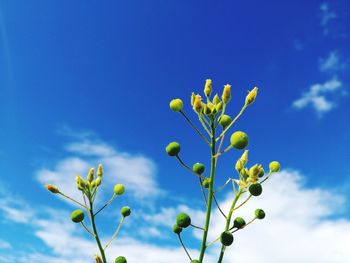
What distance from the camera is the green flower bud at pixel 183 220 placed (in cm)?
480

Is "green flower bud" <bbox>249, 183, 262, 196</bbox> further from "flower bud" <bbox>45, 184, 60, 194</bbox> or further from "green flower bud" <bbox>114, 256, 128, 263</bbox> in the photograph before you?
"flower bud" <bbox>45, 184, 60, 194</bbox>

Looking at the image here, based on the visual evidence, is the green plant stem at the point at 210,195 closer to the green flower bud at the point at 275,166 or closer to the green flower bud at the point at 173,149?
the green flower bud at the point at 173,149

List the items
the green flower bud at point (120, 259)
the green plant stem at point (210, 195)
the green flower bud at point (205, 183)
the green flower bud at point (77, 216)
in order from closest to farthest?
the green plant stem at point (210, 195) → the green flower bud at point (205, 183) → the green flower bud at point (120, 259) → the green flower bud at point (77, 216)

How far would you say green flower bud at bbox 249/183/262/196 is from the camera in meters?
4.52

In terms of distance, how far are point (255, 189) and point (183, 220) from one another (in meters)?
0.94

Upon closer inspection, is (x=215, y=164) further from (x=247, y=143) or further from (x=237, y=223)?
(x=237, y=223)

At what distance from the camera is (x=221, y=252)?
4.29 metres

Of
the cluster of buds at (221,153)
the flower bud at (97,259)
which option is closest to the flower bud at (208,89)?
the cluster of buds at (221,153)

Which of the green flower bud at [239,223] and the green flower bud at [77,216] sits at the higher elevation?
the green flower bud at [77,216]

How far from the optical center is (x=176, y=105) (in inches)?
191

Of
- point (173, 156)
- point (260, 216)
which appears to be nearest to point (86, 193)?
point (173, 156)

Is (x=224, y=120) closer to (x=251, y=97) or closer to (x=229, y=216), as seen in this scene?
(x=251, y=97)

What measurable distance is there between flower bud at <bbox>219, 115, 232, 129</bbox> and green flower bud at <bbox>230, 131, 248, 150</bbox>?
0.47ft

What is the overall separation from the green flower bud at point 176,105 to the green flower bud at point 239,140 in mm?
759
